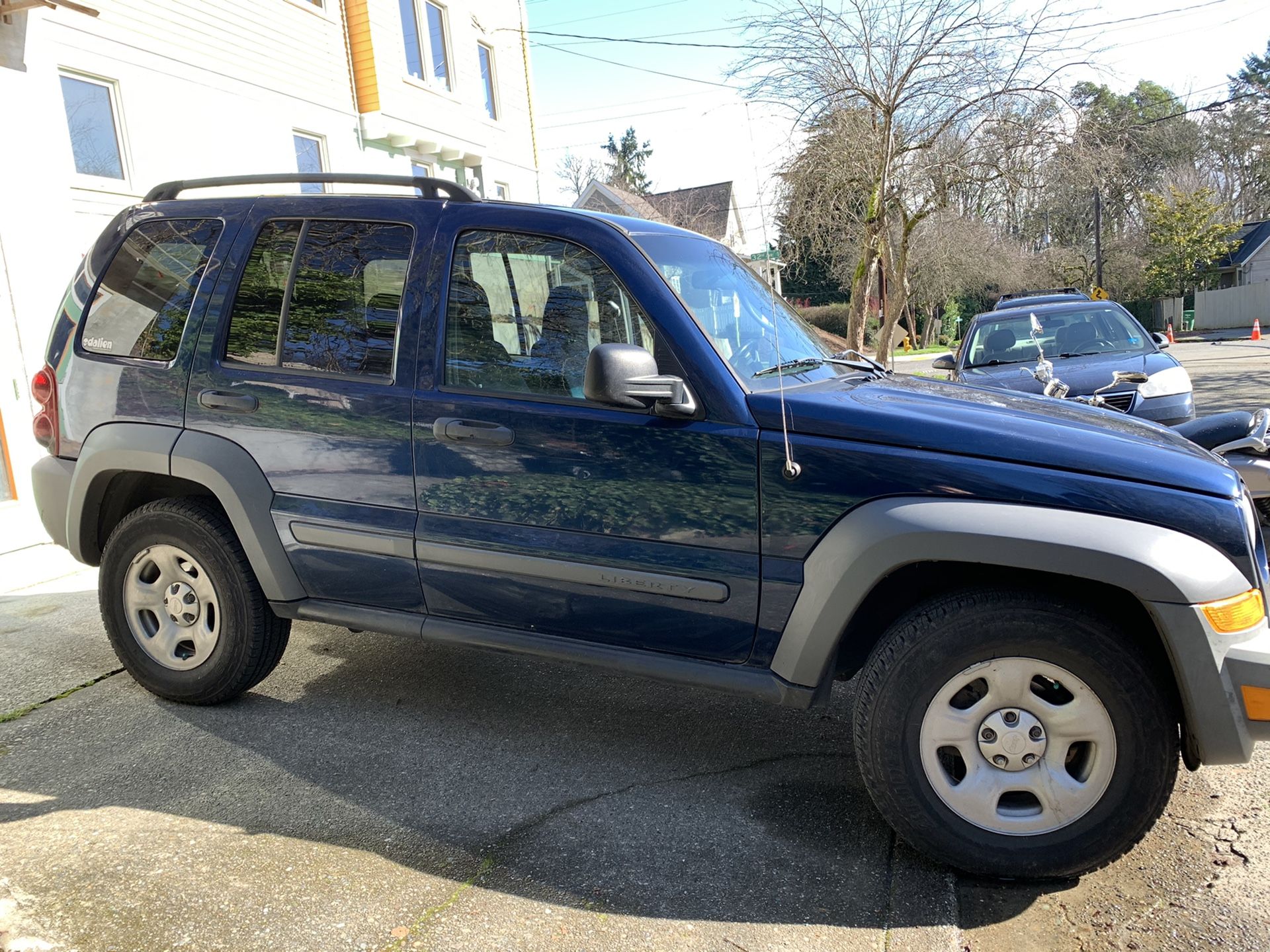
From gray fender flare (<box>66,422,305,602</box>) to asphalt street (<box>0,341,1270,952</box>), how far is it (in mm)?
724

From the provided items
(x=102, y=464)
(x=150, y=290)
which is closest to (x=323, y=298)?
(x=150, y=290)

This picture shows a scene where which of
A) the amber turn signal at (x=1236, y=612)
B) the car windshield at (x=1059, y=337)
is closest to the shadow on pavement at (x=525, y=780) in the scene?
the amber turn signal at (x=1236, y=612)

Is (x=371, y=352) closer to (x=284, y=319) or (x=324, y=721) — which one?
(x=284, y=319)

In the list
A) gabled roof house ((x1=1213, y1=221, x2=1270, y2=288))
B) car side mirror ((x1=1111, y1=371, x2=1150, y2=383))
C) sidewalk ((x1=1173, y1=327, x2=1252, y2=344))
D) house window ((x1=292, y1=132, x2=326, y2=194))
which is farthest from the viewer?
gabled roof house ((x1=1213, y1=221, x2=1270, y2=288))

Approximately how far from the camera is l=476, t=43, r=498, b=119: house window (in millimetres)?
16828

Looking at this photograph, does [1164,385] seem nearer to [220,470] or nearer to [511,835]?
[511,835]

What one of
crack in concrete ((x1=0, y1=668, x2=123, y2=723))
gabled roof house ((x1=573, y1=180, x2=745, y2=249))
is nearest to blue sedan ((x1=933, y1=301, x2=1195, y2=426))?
crack in concrete ((x1=0, y1=668, x2=123, y2=723))

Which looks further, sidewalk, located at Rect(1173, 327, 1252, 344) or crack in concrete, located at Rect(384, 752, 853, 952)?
sidewalk, located at Rect(1173, 327, 1252, 344)

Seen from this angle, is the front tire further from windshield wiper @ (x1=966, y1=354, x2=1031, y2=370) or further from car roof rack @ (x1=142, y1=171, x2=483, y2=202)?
windshield wiper @ (x1=966, y1=354, x2=1031, y2=370)

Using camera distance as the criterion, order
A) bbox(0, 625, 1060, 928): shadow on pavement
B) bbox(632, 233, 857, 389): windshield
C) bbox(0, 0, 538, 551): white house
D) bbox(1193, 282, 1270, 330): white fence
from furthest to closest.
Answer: bbox(1193, 282, 1270, 330): white fence → bbox(0, 0, 538, 551): white house → bbox(632, 233, 857, 389): windshield → bbox(0, 625, 1060, 928): shadow on pavement

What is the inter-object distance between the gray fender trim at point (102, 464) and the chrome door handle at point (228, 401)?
20cm

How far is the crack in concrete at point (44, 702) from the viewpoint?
402 cm

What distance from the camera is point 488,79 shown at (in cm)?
1708

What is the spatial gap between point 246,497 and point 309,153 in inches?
402
